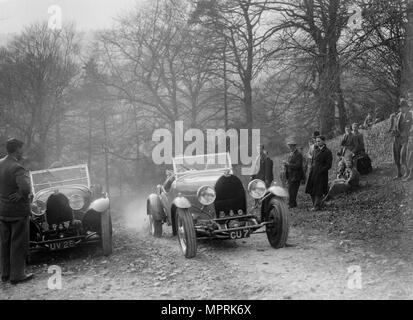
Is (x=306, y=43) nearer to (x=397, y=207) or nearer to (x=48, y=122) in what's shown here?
(x=397, y=207)

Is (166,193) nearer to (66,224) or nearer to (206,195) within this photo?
(66,224)

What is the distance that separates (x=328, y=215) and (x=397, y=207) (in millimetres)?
1335

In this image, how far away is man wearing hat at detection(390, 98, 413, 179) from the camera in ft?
34.1

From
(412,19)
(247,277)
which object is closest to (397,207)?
(412,19)

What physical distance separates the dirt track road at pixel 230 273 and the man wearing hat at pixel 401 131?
165 inches

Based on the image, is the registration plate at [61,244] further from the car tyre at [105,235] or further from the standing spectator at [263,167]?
the standing spectator at [263,167]

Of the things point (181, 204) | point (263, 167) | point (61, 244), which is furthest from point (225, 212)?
point (263, 167)

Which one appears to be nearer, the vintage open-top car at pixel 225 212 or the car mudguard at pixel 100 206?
the vintage open-top car at pixel 225 212

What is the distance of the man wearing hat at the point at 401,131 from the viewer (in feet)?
34.1

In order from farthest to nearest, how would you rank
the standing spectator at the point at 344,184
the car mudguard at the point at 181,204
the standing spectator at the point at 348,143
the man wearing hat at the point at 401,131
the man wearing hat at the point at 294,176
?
1. the standing spectator at the point at 348,143
2. the standing spectator at the point at 344,184
3. the man wearing hat at the point at 294,176
4. the man wearing hat at the point at 401,131
5. the car mudguard at the point at 181,204

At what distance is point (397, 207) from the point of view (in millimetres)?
8961

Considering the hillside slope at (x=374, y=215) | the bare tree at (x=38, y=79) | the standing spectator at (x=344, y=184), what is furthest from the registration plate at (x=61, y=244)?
the bare tree at (x=38, y=79)

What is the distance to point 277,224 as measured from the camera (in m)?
6.79
